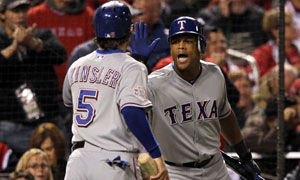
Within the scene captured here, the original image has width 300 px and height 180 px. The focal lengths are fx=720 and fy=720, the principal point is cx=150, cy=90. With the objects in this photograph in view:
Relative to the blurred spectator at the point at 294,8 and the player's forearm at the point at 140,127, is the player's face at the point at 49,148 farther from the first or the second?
the blurred spectator at the point at 294,8

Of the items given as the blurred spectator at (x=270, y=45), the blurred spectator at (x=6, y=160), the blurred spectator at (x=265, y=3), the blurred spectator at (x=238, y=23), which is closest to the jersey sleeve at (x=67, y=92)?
the blurred spectator at (x=6, y=160)

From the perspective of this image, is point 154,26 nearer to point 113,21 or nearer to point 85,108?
point 113,21

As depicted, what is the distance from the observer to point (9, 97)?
→ 7.09 m

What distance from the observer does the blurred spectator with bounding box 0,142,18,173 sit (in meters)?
6.70

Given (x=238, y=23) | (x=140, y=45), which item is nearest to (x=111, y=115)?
(x=140, y=45)

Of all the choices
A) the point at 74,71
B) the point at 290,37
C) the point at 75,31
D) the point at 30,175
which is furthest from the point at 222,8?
the point at 74,71

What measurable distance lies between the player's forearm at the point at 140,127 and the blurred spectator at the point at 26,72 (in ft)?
10.2

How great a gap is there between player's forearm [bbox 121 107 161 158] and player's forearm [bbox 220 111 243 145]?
3.54ft

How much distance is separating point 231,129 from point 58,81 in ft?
8.48

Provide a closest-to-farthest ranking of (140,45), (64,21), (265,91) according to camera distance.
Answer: (140,45)
(265,91)
(64,21)

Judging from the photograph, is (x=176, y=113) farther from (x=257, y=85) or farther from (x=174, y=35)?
(x=257, y=85)

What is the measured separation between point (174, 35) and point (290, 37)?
3881mm

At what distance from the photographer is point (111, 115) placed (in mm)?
4184

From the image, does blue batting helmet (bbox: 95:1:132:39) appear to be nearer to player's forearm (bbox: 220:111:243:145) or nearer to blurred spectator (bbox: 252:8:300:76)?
player's forearm (bbox: 220:111:243:145)
